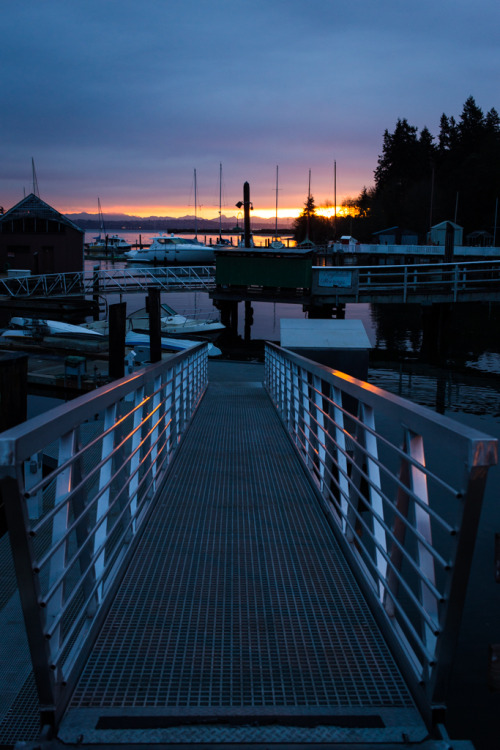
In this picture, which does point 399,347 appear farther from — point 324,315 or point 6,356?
point 6,356

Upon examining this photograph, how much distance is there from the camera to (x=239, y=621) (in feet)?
10.0

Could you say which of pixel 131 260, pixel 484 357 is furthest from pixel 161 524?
pixel 131 260

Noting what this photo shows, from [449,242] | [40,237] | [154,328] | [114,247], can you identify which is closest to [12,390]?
[154,328]

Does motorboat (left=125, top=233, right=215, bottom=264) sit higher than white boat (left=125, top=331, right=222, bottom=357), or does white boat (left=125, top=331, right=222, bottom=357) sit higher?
motorboat (left=125, top=233, right=215, bottom=264)

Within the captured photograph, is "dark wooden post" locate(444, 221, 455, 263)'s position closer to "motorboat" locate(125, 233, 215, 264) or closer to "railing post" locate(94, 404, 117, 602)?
"railing post" locate(94, 404, 117, 602)

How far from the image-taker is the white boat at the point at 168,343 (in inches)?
987

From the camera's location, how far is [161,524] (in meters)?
4.34

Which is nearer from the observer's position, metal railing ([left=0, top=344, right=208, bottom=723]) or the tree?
metal railing ([left=0, top=344, right=208, bottom=723])

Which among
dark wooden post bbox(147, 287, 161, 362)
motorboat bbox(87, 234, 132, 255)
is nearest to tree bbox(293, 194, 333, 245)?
motorboat bbox(87, 234, 132, 255)

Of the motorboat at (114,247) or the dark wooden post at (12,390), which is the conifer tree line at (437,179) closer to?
the motorboat at (114,247)

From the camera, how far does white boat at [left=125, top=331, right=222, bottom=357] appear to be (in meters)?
25.1

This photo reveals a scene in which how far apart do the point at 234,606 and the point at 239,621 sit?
14 centimetres

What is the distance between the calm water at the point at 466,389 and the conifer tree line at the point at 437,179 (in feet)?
63.9

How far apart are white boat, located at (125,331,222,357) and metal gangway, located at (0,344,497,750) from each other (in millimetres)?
19995
